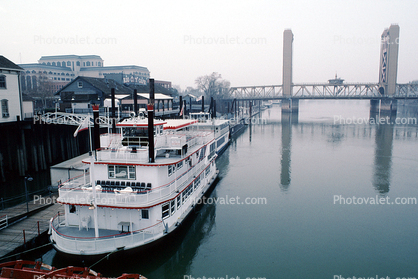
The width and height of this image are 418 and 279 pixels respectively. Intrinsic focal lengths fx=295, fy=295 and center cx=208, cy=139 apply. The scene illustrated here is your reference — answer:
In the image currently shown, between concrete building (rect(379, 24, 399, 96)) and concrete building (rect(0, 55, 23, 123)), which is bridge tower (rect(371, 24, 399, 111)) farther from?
concrete building (rect(0, 55, 23, 123))

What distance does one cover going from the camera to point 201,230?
20328mm

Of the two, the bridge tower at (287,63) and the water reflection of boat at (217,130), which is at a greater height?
the bridge tower at (287,63)

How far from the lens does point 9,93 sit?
1278 inches

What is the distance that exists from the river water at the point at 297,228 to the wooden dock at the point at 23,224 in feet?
4.97

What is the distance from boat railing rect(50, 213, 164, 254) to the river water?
0.77 meters

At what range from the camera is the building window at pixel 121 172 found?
658 inches

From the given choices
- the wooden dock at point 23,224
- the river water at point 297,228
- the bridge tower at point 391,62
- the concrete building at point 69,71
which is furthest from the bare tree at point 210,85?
the wooden dock at point 23,224

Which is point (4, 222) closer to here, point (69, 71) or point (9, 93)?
point (9, 93)

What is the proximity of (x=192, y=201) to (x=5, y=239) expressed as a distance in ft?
36.2

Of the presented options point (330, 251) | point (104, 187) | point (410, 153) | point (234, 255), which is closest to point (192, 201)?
point (234, 255)

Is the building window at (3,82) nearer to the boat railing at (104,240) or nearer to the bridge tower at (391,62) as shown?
the boat railing at (104,240)

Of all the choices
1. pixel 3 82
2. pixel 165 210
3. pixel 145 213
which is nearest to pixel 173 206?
pixel 165 210

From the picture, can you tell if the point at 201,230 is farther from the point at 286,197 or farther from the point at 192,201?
the point at 286,197

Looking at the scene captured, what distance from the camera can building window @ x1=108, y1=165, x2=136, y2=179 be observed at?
1672 cm
